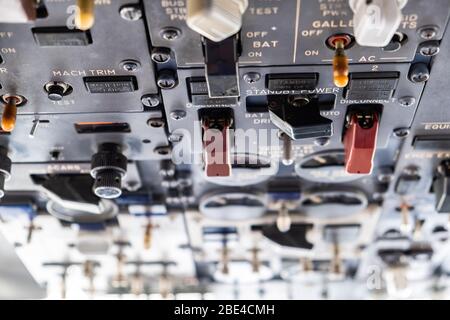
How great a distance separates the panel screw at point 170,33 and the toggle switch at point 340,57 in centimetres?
37

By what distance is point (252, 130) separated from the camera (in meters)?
1.88

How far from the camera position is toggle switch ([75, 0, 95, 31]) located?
4.39 feet

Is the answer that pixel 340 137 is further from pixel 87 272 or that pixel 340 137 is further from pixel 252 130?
pixel 87 272

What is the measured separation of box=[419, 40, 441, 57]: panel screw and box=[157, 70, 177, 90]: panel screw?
24.6 inches

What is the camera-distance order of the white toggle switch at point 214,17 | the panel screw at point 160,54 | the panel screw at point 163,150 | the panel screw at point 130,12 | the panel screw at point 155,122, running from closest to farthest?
the white toggle switch at point 214,17
the panel screw at point 130,12
the panel screw at point 160,54
the panel screw at point 155,122
the panel screw at point 163,150

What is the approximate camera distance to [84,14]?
1.34 m

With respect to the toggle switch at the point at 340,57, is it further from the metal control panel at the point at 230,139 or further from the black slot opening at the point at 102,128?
the black slot opening at the point at 102,128

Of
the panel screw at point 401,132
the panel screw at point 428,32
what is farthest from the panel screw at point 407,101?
the panel screw at point 428,32

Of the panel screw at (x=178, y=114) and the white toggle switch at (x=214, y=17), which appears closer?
the white toggle switch at (x=214, y=17)

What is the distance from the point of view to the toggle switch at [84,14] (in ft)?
4.39

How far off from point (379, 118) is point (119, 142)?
0.77 m

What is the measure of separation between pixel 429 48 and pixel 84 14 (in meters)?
0.82

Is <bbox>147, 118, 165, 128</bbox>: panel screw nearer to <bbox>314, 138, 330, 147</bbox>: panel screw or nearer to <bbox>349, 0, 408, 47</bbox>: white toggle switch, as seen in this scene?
<bbox>314, 138, 330, 147</bbox>: panel screw

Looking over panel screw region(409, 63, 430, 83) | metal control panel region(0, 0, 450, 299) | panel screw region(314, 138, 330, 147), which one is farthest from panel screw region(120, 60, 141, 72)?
panel screw region(409, 63, 430, 83)
